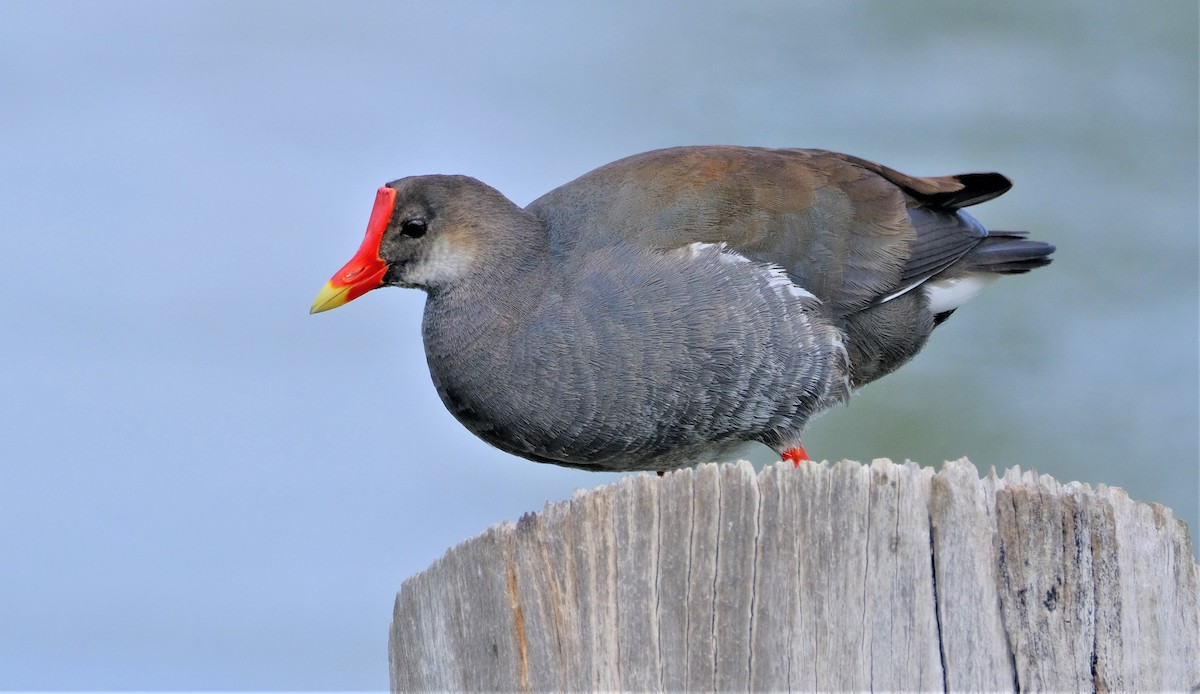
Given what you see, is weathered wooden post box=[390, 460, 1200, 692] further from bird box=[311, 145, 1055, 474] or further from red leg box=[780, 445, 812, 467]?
red leg box=[780, 445, 812, 467]

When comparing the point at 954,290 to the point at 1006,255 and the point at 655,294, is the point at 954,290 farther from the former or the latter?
the point at 655,294

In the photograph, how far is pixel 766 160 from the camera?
4.74m

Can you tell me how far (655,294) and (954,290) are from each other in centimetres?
146

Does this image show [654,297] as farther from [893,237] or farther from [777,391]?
[893,237]

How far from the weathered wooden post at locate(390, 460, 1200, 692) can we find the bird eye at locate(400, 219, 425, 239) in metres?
2.17

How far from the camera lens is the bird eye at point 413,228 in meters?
4.53

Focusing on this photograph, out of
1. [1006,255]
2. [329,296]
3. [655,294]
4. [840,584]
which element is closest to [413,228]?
[329,296]

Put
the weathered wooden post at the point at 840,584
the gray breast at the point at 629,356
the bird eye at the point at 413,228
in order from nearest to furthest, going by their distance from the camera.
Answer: the weathered wooden post at the point at 840,584, the gray breast at the point at 629,356, the bird eye at the point at 413,228

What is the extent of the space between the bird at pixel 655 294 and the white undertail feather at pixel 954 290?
144 millimetres

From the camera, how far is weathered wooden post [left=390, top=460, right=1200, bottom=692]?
2.46 m

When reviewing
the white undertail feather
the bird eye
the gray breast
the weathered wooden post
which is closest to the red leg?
the gray breast

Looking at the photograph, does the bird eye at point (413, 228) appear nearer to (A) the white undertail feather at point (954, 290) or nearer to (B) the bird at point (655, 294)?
(B) the bird at point (655, 294)

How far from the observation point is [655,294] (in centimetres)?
426

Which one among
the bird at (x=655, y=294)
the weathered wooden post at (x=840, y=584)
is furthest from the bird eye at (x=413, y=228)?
the weathered wooden post at (x=840, y=584)
